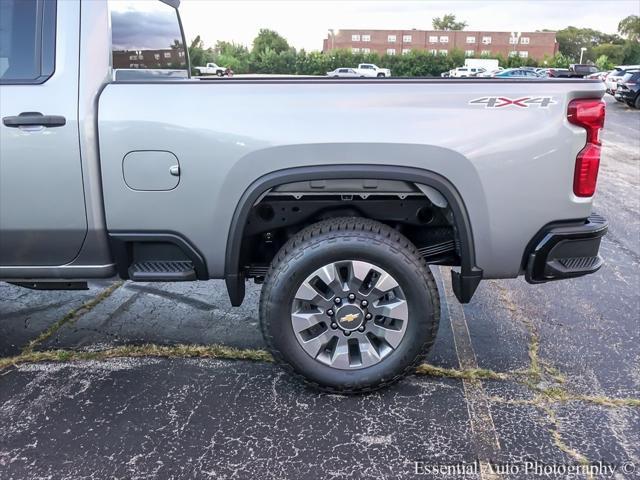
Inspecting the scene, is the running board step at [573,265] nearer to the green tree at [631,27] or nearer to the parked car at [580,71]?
the parked car at [580,71]

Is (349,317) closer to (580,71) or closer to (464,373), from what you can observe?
(464,373)

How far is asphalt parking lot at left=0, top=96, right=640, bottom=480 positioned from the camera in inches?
99.9

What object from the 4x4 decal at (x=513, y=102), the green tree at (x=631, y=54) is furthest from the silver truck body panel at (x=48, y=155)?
the green tree at (x=631, y=54)

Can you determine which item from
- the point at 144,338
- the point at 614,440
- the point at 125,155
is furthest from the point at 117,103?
the point at 614,440

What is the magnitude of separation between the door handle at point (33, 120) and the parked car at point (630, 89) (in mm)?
23761

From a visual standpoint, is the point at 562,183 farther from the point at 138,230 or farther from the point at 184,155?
the point at 138,230

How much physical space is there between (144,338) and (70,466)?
1278 millimetres

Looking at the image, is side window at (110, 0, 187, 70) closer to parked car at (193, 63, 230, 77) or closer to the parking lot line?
parked car at (193, 63, 230, 77)

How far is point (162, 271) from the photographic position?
3.01 metres

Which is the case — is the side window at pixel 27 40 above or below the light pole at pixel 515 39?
below

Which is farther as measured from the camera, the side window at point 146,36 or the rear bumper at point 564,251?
the side window at point 146,36

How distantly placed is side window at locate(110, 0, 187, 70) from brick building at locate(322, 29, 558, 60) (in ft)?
270

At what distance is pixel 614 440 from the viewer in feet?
8.73

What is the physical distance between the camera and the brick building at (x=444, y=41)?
82438mm
